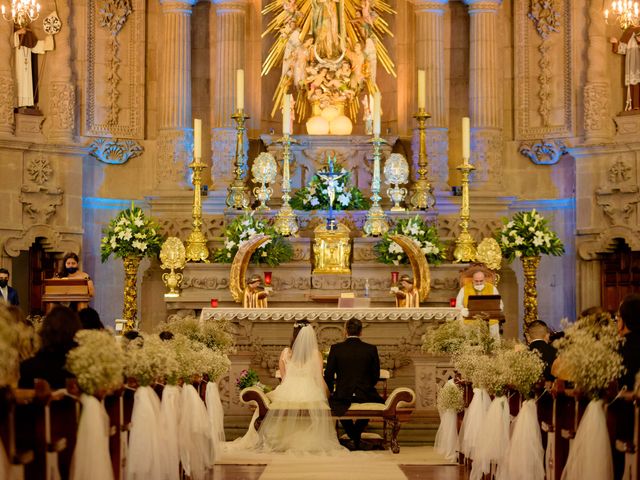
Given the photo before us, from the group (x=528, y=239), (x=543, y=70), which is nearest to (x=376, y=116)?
(x=528, y=239)

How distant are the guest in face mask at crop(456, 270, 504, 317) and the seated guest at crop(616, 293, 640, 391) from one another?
7974mm

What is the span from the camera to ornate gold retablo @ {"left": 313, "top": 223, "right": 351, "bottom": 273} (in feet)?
65.1

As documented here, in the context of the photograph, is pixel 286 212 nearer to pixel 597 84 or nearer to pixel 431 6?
pixel 431 6

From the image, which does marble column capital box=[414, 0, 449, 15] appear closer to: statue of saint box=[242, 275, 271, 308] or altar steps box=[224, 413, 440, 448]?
statue of saint box=[242, 275, 271, 308]

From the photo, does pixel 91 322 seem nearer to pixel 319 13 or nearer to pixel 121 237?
pixel 121 237

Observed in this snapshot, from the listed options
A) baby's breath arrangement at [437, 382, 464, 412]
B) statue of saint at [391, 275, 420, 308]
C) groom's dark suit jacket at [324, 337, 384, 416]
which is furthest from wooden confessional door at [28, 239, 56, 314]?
baby's breath arrangement at [437, 382, 464, 412]

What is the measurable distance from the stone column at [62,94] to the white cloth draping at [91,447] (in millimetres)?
12842

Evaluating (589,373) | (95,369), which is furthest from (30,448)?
(589,373)

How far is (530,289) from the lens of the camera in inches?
798

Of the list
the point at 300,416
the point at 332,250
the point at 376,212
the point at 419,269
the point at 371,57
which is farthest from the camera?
the point at 371,57

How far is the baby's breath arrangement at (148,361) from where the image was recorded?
1072 centimetres

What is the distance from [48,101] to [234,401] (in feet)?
25.0

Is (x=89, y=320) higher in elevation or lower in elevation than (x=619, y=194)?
lower

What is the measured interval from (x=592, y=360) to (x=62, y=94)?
14.3 meters
